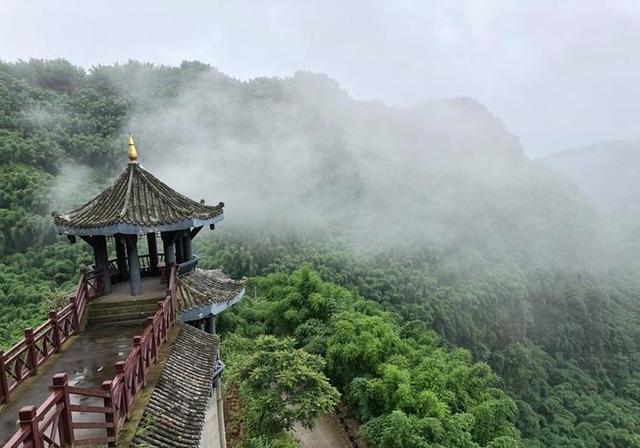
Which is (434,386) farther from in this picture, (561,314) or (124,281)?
(561,314)

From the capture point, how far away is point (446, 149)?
Result: 10381 cm

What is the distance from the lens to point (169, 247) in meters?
12.1

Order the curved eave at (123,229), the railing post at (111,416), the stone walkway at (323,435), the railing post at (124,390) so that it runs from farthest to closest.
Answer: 1. the stone walkway at (323,435)
2. the curved eave at (123,229)
3. the railing post at (124,390)
4. the railing post at (111,416)

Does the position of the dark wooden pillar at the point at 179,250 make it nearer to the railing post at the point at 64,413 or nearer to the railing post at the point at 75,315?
the railing post at the point at 75,315

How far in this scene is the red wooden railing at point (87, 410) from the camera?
16.9 feet

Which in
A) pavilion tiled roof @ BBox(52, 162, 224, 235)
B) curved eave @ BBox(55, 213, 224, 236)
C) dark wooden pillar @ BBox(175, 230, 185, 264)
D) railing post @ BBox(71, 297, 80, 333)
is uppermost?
pavilion tiled roof @ BBox(52, 162, 224, 235)

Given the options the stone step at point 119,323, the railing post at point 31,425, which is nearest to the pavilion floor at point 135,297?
the stone step at point 119,323

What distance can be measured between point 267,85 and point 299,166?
120 feet

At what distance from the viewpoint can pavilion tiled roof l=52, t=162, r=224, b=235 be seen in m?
10.1

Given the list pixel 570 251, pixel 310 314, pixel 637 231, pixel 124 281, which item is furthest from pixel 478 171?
pixel 124 281

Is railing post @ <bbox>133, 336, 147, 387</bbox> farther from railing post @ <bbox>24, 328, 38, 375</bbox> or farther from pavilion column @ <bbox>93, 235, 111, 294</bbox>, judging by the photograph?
pavilion column @ <bbox>93, 235, 111, 294</bbox>

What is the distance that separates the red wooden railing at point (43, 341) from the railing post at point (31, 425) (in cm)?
300

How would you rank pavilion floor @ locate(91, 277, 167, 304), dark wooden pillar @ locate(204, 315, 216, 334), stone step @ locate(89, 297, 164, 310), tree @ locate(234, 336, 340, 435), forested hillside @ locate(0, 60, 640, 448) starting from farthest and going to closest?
1. forested hillside @ locate(0, 60, 640, 448)
2. tree @ locate(234, 336, 340, 435)
3. dark wooden pillar @ locate(204, 315, 216, 334)
4. pavilion floor @ locate(91, 277, 167, 304)
5. stone step @ locate(89, 297, 164, 310)

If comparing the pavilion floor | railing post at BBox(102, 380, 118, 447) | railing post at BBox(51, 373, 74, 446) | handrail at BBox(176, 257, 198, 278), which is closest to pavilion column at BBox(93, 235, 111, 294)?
the pavilion floor
